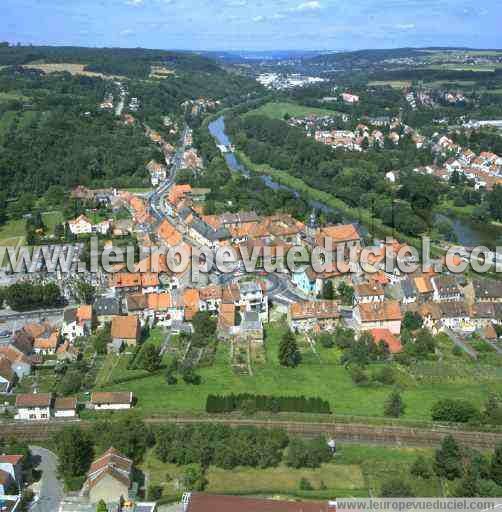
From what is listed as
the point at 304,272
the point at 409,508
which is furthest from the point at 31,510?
the point at 304,272

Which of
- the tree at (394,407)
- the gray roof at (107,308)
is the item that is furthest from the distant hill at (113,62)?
the tree at (394,407)

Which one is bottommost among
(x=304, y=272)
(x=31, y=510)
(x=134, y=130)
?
(x=31, y=510)

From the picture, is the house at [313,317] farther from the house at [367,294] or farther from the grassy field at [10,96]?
the grassy field at [10,96]

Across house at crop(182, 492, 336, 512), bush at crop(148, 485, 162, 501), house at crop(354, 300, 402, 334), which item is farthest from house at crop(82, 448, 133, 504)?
house at crop(354, 300, 402, 334)


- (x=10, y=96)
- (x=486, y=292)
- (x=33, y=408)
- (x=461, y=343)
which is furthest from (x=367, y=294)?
(x=10, y=96)

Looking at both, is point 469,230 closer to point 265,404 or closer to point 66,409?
point 265,404

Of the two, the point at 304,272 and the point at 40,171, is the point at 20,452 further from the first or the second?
the point at 40,171
